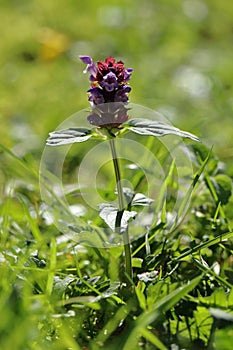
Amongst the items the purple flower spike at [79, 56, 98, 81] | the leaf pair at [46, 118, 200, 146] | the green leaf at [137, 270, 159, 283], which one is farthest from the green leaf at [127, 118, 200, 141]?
the green leaf at [137, 270, 159, 283]

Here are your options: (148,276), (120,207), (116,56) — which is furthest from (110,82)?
(116,56)

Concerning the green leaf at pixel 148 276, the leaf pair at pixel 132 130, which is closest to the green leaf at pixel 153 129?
the leaf pair at pixel 132 130

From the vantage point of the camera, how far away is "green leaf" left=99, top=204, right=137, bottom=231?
1094mm

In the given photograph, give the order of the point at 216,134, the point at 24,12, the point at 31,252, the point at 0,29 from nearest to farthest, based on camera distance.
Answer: the point at 31,252
the point at 216,134
the point at 0,29
the point at 24,12

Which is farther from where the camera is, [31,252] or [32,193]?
[32,193]

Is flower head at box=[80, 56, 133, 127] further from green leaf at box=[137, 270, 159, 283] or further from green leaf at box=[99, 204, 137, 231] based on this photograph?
green leaf at box=[137, 270, 159, 283]

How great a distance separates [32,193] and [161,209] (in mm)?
382

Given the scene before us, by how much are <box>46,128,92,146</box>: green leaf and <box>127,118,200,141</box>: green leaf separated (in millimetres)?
77

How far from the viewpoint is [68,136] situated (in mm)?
1117

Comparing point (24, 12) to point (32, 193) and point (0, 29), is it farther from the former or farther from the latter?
point (32, 193)

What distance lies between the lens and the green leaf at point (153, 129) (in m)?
1.08

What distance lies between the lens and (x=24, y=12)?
3461 mm

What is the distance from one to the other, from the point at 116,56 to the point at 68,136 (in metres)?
2.05

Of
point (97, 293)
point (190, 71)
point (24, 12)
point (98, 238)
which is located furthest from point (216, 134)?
point (24, 12)
